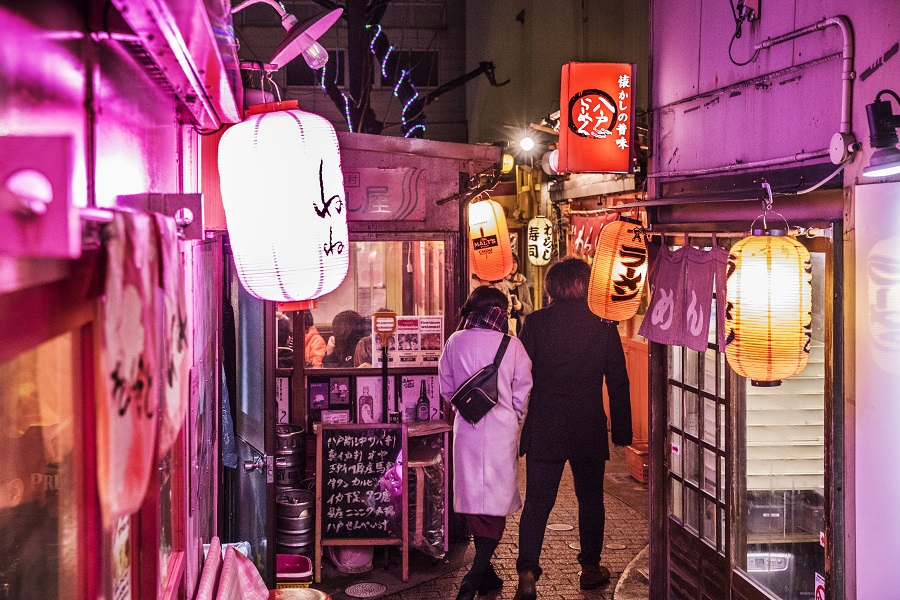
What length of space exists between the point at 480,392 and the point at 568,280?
1.61 metres

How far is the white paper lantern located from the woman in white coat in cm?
357

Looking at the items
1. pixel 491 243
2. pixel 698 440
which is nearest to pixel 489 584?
pixel 698 440

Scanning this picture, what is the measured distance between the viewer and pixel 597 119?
9.81m

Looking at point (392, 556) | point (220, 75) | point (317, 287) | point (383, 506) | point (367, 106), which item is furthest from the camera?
point (367, 106)

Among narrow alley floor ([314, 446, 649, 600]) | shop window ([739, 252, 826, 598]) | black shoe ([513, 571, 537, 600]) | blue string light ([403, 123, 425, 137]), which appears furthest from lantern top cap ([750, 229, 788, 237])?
blue string light ([403, 123, 425, 137])

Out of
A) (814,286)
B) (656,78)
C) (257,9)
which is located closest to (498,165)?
(656,78)

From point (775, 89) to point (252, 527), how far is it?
19.5ft

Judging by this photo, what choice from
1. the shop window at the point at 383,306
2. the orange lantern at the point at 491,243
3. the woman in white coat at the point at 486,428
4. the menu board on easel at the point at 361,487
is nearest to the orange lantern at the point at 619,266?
the woman in white coat at the point at 486,428

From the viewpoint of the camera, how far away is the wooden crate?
536 inches

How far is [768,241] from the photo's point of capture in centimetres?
576

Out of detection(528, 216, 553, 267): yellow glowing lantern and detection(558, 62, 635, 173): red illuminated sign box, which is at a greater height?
detection(558, 62, 635, 173): red illuminated sign box

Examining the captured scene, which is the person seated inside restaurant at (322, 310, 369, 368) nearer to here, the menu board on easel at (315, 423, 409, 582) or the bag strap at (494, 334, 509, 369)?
the menu board on easel at (315, 423, 409, 582)

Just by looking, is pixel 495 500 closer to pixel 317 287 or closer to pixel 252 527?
pixel 252 527

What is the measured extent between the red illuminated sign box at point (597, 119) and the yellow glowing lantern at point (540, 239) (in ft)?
33.3
